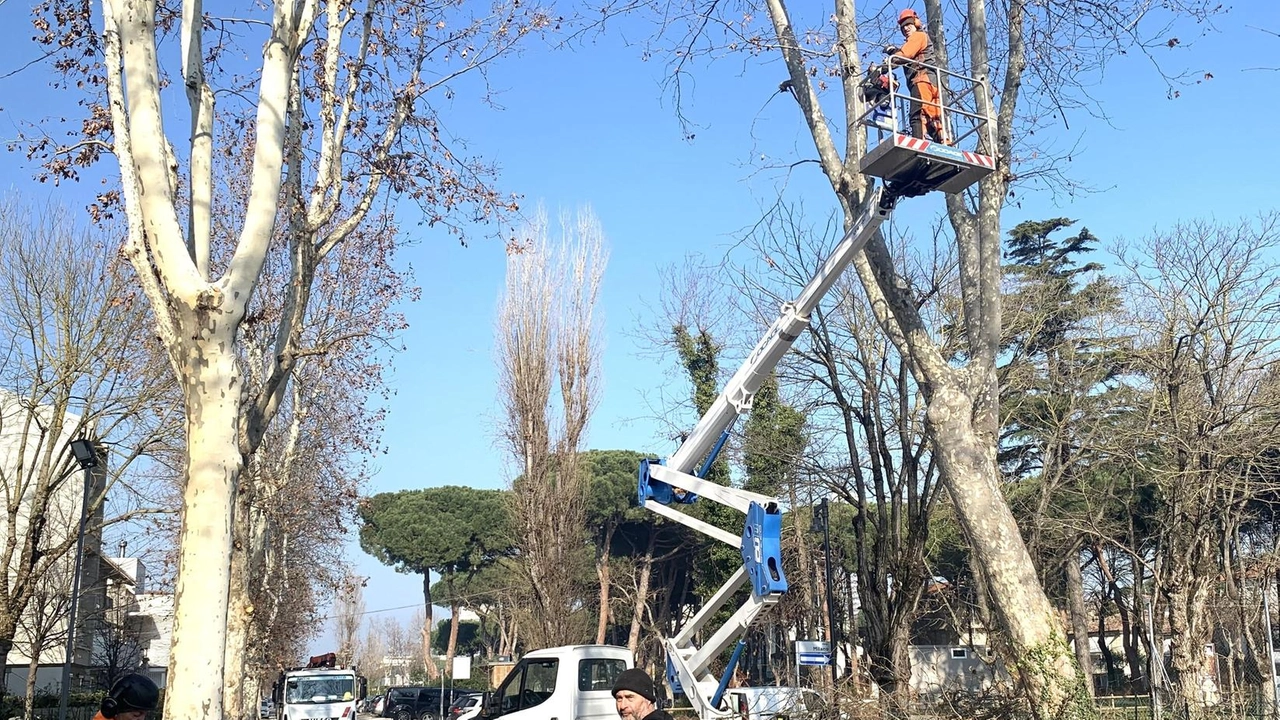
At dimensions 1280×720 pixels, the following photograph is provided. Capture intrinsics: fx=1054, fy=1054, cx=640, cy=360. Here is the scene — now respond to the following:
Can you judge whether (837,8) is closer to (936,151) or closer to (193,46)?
(936,151)

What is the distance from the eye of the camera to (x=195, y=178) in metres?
9.18

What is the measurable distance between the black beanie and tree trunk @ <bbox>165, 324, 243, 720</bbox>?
3.74 metres

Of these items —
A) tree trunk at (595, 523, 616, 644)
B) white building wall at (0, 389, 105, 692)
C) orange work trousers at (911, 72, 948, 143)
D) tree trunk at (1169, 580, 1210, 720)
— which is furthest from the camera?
tree trunk at (595, 523, 616, 644)

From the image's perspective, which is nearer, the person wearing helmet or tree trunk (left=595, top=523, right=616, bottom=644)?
the person wearing helmet

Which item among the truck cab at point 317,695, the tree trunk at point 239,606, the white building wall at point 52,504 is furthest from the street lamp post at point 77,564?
the truck cab at point 317,695

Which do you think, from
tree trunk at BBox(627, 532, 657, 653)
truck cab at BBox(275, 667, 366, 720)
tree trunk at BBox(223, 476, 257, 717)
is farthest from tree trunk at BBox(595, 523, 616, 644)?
tree trunk at BBox(223, 476, 257, 717)

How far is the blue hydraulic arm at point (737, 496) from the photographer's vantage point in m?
11.6

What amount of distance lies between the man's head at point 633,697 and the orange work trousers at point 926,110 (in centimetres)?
639

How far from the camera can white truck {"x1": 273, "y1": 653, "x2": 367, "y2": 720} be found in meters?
29.5

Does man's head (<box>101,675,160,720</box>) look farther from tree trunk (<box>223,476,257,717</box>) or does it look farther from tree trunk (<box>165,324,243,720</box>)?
tree trunk (<box>223,476,257,717</box>)

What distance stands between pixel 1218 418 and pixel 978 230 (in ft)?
36.1

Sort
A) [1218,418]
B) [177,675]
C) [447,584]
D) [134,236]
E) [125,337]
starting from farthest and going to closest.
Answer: [447,584] < [125,337] < [1218,418] < [134,236] < [177,675]

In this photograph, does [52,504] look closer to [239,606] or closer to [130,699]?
[239,606]

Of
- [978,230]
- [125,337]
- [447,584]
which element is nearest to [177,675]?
[978,230]
